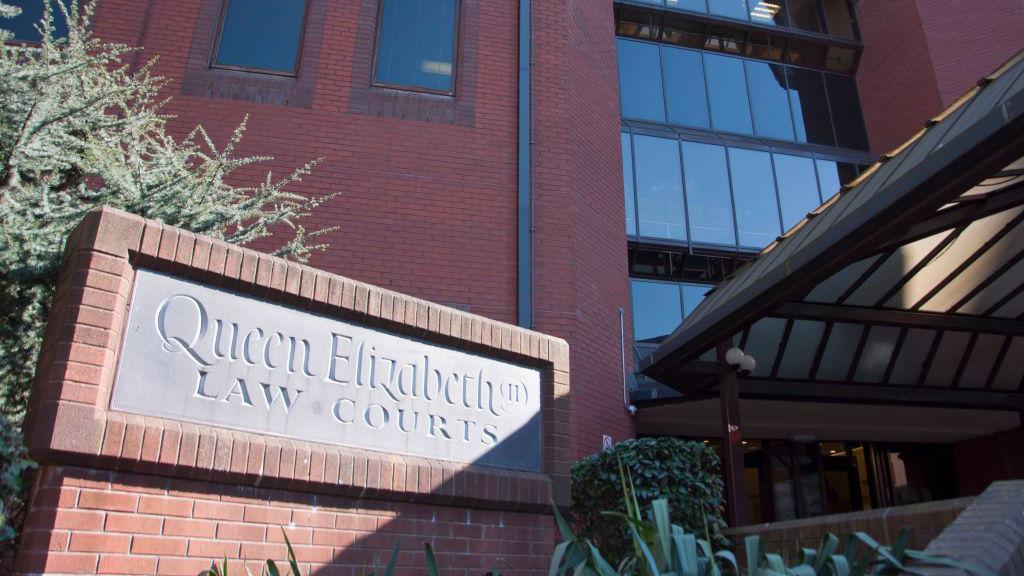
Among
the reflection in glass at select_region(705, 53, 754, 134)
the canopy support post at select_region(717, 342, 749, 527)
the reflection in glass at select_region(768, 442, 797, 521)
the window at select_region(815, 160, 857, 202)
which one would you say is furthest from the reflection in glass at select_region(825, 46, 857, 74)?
the canopy support post at select_region(717, 342, 749, 527)

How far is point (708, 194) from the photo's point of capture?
652 inches

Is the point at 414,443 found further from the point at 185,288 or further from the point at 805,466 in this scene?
the point at 805,466

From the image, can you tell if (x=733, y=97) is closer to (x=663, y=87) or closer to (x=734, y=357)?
(x=663, y=87)

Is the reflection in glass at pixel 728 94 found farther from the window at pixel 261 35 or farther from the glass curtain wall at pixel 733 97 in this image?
the window at pixel 261 35

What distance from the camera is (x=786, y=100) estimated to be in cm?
1853

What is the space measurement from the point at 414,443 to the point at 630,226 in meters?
11.8

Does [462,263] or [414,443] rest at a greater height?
[462,263]

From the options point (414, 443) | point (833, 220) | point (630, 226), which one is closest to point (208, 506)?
point (414, 443)

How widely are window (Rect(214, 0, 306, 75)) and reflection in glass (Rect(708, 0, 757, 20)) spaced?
10.5 meters

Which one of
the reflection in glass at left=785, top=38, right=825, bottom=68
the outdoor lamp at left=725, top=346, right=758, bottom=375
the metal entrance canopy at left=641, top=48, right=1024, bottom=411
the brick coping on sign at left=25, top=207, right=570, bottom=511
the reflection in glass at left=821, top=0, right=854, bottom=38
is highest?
the reflection in glass at left=821, top=0, right=854, bottom=38

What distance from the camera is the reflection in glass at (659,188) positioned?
51.7ft

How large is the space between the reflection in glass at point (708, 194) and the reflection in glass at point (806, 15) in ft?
16.5

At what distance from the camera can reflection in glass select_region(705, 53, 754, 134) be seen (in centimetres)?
1767

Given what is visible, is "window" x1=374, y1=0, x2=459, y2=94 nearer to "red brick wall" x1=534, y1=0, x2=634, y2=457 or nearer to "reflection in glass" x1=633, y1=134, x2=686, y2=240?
"red brick wall" x1=534, y1=0, x2=634, y2=457
